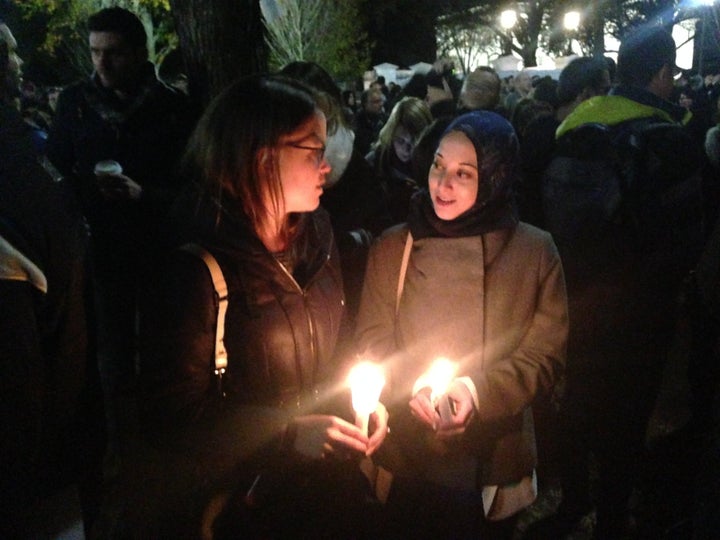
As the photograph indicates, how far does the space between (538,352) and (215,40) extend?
2.75 meters

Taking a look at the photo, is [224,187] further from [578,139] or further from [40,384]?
[578,139]

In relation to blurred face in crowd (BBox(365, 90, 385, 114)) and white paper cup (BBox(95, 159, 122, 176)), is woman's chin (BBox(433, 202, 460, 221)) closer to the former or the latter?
white paper cup (BBox(95, 159, 122, 176))

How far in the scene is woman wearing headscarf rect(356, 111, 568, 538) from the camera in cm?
227

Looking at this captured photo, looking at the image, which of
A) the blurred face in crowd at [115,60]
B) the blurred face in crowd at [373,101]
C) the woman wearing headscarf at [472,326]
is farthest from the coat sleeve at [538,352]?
the blurred face in crowd at [373,101]

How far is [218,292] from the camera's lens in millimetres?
1788

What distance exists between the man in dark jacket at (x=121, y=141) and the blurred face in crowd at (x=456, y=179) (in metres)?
1.81

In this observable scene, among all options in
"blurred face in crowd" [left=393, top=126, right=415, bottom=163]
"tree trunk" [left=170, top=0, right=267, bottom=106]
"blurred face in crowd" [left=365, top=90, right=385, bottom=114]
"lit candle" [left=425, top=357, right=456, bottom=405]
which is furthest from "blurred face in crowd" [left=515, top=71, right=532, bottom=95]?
"lit candle" [left=425, top=357, right=456, bottom=405]

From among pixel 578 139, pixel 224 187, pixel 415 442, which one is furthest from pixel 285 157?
pixel 578 139

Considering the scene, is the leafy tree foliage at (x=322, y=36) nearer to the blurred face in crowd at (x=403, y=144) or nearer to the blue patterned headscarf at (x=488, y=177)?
the blurred face in crowd at (x=403, y=144)

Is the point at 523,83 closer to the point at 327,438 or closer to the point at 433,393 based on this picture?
the point at 433,393

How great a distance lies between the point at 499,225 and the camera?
228cm

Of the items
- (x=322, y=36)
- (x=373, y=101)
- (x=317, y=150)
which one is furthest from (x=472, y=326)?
(x=322, y=36)

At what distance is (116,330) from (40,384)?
93.6 inches

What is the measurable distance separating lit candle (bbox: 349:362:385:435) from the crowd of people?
0.13 feet
